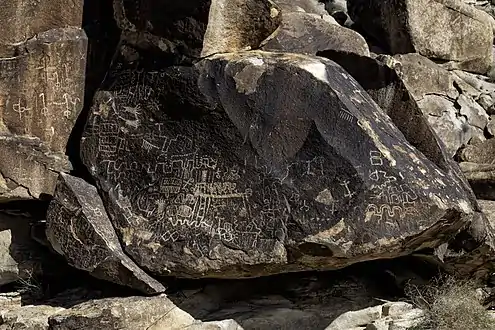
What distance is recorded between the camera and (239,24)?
516 cm

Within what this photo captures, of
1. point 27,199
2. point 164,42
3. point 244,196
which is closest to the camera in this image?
point 244,196

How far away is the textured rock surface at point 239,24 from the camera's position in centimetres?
504

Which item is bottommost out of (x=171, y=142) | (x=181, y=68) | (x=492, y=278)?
(x=492, y=278)

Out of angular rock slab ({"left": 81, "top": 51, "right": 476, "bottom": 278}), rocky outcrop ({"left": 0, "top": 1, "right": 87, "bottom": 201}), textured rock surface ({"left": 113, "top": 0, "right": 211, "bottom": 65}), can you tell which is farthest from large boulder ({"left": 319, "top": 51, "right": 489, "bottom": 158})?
rocky outcrop ({"left": 0, "top": 1, "right": 87, "bottom": 201})

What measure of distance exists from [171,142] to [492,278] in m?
2.42

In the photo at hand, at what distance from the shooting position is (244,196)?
4.77 meters

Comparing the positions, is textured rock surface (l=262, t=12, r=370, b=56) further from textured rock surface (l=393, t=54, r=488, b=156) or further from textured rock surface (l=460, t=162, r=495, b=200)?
textured rock surface (l=460, t=162, r=495, b=200)

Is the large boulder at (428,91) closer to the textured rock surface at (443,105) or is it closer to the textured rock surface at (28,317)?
the textured rock surface at (443,105)

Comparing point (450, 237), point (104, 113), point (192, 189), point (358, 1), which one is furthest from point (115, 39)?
point (450, 237)

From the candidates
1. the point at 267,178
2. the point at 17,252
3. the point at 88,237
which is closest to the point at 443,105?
the point at 267,178

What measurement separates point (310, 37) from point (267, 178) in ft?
4.34

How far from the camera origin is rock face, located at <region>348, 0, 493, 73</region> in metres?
6.36

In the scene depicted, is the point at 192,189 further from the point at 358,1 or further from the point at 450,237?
the point at 358,1

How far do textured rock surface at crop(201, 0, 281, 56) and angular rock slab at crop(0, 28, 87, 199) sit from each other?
44.4 inches
